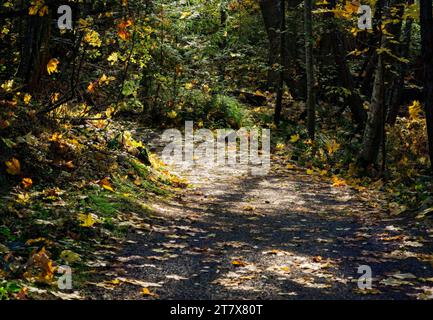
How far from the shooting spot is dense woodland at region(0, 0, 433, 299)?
570 centimetres

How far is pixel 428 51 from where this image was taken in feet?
24.5

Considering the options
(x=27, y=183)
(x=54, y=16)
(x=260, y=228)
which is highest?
(x=54, y=16)

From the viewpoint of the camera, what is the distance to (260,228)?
7152 millimetres

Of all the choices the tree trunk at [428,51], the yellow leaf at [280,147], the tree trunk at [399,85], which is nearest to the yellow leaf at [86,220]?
the tree trunk at [428,51]

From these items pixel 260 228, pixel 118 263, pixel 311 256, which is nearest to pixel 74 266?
pixel 118 263

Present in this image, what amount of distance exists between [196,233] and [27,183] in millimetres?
2180

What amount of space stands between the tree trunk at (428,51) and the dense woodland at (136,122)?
0.05ft

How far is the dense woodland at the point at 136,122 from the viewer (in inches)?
224

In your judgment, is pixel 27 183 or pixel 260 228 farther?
pixel 260 228

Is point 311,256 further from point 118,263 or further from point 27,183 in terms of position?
point 27,183

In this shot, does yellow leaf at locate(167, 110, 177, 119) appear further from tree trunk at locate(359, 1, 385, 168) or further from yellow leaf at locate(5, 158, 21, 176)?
yellow leaf at locate(5, 158, 21, 176)

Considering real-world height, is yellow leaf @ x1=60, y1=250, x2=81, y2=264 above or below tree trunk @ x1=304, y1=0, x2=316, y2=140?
below

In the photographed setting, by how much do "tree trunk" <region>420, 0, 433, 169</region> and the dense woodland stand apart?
0.05 feet

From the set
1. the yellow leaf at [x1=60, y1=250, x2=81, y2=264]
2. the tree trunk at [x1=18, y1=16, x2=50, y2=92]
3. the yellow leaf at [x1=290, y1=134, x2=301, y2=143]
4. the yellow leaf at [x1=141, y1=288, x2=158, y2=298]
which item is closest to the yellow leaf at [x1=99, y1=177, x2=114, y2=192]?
the tree trunk at [x1=18, y1=16, x2=50, y2=92]
